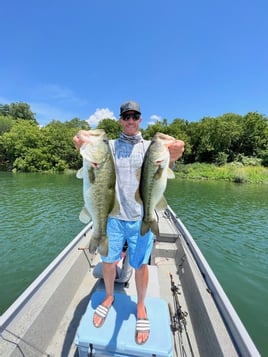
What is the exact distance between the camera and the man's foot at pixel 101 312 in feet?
7.22

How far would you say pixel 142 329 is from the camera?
7.02 ft

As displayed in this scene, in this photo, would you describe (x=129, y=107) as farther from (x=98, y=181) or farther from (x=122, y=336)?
(x=122, y=336)

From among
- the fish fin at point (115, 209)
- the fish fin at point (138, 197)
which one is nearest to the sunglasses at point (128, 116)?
the fish fin at point (138, 197)

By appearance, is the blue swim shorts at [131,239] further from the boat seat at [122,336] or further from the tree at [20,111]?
the tree at [20,111]

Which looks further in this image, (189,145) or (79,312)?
(189,145)

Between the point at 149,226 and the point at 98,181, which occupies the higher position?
the point at 98,181

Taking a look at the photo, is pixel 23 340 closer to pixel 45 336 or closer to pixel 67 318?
pixel 45 336

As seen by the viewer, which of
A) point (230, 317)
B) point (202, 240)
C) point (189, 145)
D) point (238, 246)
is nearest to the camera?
point (230, 317)

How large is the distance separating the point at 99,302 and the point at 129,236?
811mm

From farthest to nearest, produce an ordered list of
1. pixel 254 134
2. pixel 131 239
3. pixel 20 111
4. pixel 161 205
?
pixel 20 111 → pixel 254 134 → pixel 131 239 → pixel 161 205

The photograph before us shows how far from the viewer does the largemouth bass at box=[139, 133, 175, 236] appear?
79.9 inches

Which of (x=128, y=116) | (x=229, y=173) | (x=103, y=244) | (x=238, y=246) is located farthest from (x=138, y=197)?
(x=229, y=173)

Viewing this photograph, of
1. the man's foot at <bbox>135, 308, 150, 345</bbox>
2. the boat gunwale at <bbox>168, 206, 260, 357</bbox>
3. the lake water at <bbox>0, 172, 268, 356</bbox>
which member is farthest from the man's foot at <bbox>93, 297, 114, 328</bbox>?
the lake water at <bbox>0, 172, 268, 356</bbox>

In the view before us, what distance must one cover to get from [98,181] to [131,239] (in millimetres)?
782
